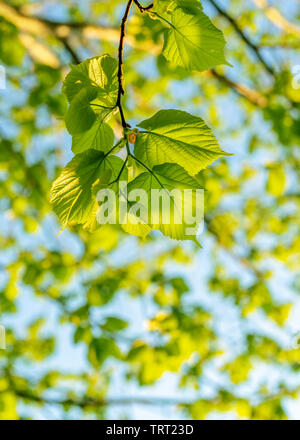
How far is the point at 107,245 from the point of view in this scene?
267 cm

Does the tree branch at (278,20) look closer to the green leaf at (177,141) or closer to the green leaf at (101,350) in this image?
the green leaf at (177,141)

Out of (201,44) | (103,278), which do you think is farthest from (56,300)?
(201,44)

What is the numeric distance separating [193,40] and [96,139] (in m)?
0.30

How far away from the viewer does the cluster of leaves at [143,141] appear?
65 cm

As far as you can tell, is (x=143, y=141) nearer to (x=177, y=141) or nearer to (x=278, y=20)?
(x=177, y=141)

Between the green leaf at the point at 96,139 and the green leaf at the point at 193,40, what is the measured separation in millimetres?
234

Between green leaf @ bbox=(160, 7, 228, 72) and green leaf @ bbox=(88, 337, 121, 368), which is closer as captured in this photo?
green leaf @ bbox=(160, 7, 228, 72)

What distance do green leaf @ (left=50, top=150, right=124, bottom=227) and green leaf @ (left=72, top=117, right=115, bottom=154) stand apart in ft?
0.19

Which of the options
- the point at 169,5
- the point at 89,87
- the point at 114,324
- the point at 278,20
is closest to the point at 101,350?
the point at 114,324

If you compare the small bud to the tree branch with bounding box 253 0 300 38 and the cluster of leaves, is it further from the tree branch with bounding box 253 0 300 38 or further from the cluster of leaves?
the tree branch with bounding box 253 0 300 38

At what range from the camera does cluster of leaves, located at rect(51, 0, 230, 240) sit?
2.12 ft

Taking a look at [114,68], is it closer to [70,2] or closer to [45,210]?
[45,210]

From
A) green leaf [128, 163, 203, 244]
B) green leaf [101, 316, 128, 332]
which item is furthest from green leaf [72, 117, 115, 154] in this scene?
green leaf [101, 316, 128, 332]

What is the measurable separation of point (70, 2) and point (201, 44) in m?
5.77
